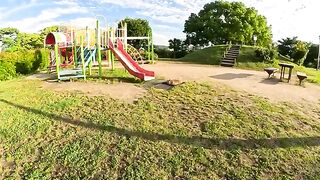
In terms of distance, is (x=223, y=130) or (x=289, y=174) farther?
(x=223, y=130)

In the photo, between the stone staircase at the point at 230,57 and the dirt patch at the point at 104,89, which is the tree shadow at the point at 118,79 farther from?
the stone staircase at the point at 230,57

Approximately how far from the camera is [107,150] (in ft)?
21.0

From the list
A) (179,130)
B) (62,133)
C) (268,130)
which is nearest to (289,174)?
(268,130)

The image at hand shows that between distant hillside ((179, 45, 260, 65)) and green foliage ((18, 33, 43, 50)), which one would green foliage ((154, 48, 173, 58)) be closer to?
distant hillside ((179, 45, 260, 65))

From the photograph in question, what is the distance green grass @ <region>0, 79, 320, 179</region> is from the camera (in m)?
5.79

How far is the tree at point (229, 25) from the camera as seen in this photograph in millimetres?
35125

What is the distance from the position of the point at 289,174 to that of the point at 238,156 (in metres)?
0.94

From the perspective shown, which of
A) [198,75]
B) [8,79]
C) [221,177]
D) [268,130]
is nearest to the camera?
[221,177]

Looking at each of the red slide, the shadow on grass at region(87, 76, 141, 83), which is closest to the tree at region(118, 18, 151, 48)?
the red slide

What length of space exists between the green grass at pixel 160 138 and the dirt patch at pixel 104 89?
47 cm

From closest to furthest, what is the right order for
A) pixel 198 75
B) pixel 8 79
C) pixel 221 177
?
1. pixel 221 177
2. pixel 198 75
3. pixel 8 79

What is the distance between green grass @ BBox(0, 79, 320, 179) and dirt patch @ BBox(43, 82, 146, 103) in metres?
0.47

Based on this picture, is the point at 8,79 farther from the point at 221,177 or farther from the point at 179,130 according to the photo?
the point at 221,177

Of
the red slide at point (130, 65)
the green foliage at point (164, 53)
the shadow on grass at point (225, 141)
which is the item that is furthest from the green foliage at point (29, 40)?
the shadow on grass at point (225, 141)
